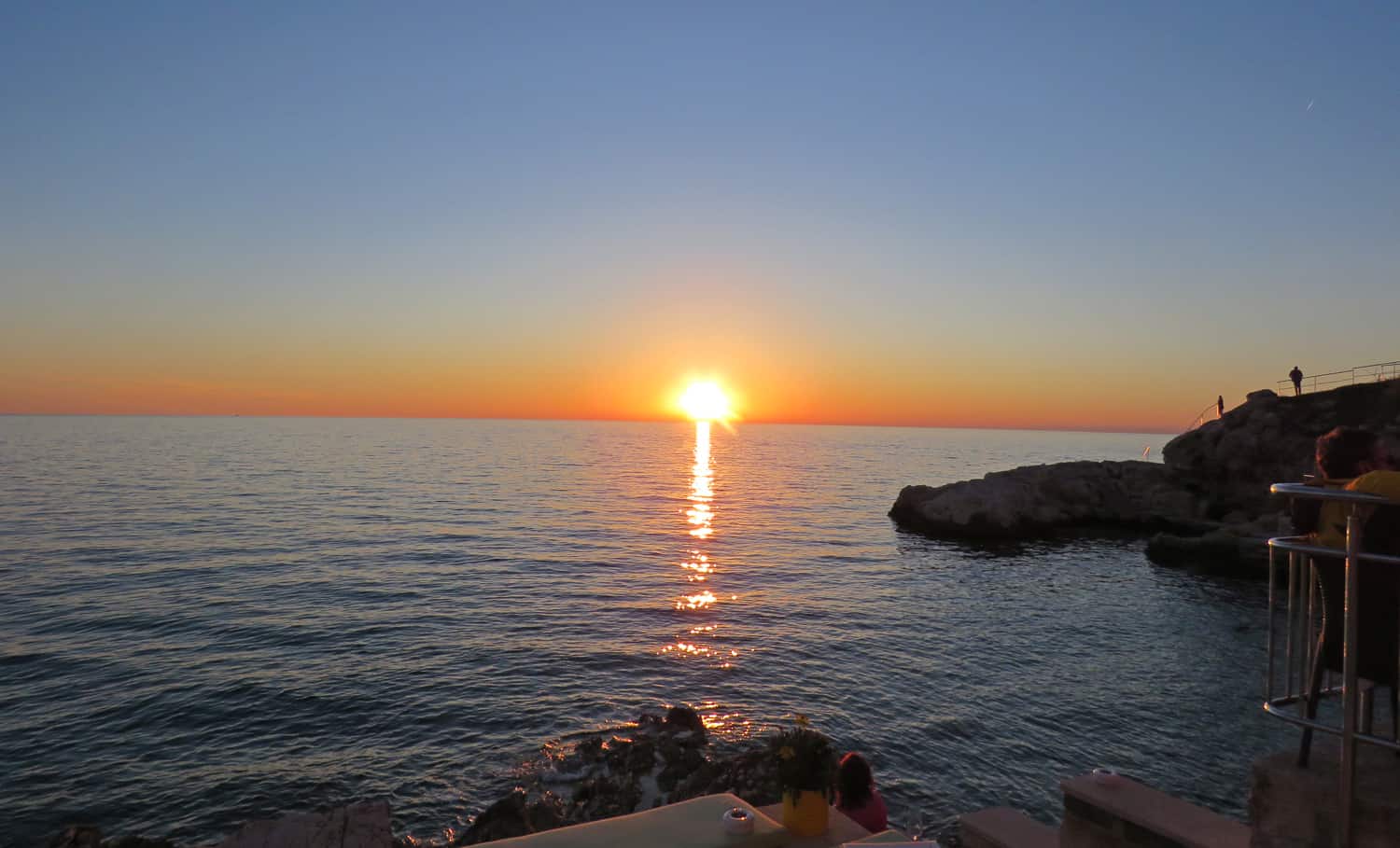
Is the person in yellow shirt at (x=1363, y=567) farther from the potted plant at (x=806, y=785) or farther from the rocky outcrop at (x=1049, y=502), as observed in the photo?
the rocky outcrop at (x=1049, y=502)

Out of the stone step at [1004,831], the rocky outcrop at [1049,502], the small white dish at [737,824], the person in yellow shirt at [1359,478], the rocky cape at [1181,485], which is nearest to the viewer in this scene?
the person in yellow shirt at [1359,478]

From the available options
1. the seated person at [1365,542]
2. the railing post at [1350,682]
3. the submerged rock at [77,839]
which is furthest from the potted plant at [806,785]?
the submerged rock at [77,839]

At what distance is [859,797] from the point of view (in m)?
9.90

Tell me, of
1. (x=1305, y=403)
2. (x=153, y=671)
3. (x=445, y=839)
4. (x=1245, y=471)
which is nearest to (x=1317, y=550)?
(x=445, y=839)

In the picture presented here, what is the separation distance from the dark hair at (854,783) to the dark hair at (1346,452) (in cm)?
676

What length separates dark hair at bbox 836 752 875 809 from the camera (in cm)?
991

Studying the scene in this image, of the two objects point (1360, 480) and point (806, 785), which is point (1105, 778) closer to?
point (806, 785)

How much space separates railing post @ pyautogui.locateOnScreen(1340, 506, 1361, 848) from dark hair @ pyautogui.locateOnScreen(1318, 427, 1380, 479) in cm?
69

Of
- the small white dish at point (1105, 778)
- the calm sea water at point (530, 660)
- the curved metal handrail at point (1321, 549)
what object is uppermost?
the curved metal handrail at point (1321, 549)

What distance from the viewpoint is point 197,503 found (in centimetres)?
5919

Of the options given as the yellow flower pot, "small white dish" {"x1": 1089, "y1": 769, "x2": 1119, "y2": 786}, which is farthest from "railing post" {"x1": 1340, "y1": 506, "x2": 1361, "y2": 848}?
the yellow flower pot

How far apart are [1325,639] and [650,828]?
6561 millimetres

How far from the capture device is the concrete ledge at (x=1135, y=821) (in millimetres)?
6261

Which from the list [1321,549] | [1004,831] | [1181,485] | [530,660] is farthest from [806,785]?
[1181,485]
